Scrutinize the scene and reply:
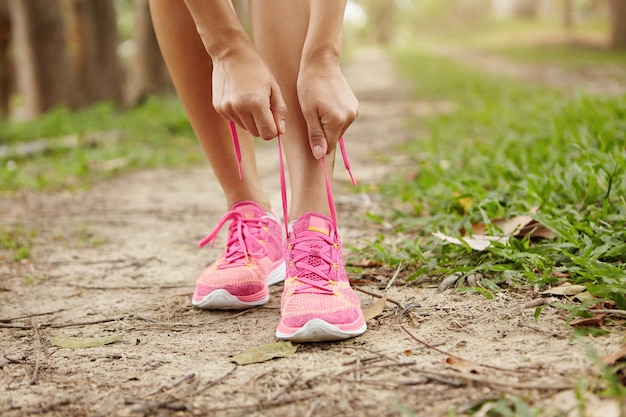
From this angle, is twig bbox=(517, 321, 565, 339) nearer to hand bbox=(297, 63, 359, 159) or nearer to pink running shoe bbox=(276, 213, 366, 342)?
pink running shoe bbox=(276, 213, 366, 342)

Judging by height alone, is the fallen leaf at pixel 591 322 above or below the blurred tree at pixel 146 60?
below

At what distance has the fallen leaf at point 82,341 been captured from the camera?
151 centimetres

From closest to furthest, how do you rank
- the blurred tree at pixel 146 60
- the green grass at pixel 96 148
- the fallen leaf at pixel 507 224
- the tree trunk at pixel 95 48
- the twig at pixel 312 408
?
the twig at pixel 312 408 < the fallen leaf at pixel 507 224 < the green grass at pixel 96 148 < the tree trunk at pixel 95 48 < the blurred tree at pixel 146 60

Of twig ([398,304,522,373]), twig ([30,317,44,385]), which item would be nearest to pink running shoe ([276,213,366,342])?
twig ([398,304,522,373])

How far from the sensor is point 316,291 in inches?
59.9

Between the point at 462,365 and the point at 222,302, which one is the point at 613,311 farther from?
the point at 222,302

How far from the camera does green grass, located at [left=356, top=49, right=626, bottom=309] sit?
5.43 feet

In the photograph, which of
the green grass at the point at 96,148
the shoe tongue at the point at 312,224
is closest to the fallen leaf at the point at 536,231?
the shoe tongue at the point at 312,224

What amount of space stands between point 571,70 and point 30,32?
292 inches

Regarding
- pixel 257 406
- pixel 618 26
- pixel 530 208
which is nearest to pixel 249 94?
pixel 257 406

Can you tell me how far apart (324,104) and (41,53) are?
6144 mm

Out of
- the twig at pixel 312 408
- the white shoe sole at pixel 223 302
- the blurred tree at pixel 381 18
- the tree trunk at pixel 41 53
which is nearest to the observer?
the twig at pixel 312 408

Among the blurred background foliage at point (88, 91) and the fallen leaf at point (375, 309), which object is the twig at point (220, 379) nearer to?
the fallen leaf at point (375, 309)

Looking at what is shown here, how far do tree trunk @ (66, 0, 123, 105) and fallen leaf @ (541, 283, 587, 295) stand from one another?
718 cm
